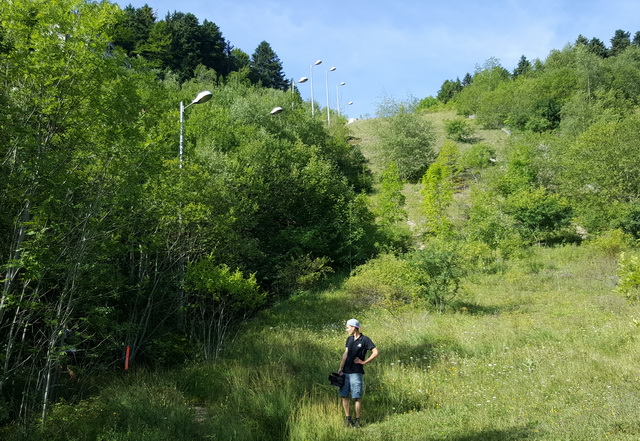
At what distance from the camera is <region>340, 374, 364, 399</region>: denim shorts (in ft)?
21.6

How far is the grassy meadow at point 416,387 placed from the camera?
19.1ft

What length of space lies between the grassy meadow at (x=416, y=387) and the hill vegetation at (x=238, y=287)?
52 mm

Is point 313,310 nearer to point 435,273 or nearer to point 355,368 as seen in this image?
point 435,273

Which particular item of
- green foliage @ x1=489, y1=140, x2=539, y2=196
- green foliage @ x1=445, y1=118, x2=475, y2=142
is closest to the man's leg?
green foliage @ x1=489, y1=140, x2=539, y2=196

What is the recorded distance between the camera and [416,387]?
25.2 ft

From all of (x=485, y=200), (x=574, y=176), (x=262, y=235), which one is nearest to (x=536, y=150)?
(x=574, y=176)

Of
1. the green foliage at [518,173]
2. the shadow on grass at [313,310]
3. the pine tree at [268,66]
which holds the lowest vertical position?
the shadow on grass at [313,310]

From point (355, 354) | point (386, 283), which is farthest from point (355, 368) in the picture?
point (386, 283)

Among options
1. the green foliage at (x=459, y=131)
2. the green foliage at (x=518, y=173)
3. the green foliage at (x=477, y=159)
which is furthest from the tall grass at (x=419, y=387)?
the green foliage at (x=459, y=131)

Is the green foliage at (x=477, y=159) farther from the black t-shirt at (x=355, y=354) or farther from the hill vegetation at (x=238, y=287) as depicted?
the black t-shirt at (x=355, y=354)

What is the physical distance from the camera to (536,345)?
10.1 metres

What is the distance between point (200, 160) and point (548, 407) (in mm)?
16291

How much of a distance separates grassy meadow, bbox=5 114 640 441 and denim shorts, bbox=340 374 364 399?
323 mm

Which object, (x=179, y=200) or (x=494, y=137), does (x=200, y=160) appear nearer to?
(x=179, y=200)
